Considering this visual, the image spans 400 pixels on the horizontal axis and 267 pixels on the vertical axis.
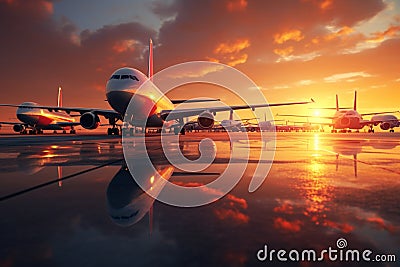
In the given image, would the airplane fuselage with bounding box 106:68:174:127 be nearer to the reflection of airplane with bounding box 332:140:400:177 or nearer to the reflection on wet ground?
the reflection of airplane with bounding box 332:140:400:177

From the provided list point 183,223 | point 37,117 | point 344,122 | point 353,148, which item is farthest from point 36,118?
point 344,122

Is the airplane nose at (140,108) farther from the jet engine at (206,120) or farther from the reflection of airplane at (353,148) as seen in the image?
the reflection of airplane at (353,148)

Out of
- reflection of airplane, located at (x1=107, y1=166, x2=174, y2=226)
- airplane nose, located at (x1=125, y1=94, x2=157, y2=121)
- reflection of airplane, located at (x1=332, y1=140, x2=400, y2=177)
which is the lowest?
reflection of airplane, located at (x1=332, y1=140, x2=400, y2=177)

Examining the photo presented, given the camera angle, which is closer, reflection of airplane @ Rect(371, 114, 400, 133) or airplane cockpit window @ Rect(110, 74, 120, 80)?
airplane cockpit window @ Rect(110, 74, 120, 80)

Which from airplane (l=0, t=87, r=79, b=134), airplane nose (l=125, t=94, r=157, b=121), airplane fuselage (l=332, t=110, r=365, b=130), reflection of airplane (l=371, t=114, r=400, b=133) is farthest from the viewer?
reflection of airplane (l=371, t=114, r=400, b=133)

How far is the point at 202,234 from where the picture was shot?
1.96 meters

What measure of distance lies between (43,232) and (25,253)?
35 cm

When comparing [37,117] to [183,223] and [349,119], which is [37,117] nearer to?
[183,223]

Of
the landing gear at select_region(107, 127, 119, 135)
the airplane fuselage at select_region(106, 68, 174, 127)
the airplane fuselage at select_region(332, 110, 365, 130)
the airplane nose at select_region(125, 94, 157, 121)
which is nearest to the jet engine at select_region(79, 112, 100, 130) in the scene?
the airplane fuselage at select_region(106, 68, 174, 127)

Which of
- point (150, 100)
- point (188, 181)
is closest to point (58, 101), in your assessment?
point (150, 100)

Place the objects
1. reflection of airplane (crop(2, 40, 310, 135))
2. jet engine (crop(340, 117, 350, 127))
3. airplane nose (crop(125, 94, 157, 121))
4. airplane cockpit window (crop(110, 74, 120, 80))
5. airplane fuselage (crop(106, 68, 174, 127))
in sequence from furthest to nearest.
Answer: jet engine (crop(340, 117, 350, 127)) → airplane nose (crop(125, 94, 157, 121)) → airplane cockpit window (crop(110, 74, 120, 80)) → reflection of airplane (crop(2, 40, 310, 135)) → airplane fuselage (crop(106, 68, 174, 127))

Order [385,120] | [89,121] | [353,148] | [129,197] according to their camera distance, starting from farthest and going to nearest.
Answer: [385,120] → [89,121] → [353,148] → [129,197]

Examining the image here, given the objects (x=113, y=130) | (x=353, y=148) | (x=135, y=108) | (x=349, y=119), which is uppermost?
(x=135, y=108)

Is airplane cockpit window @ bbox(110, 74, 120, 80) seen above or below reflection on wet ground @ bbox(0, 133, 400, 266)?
above
